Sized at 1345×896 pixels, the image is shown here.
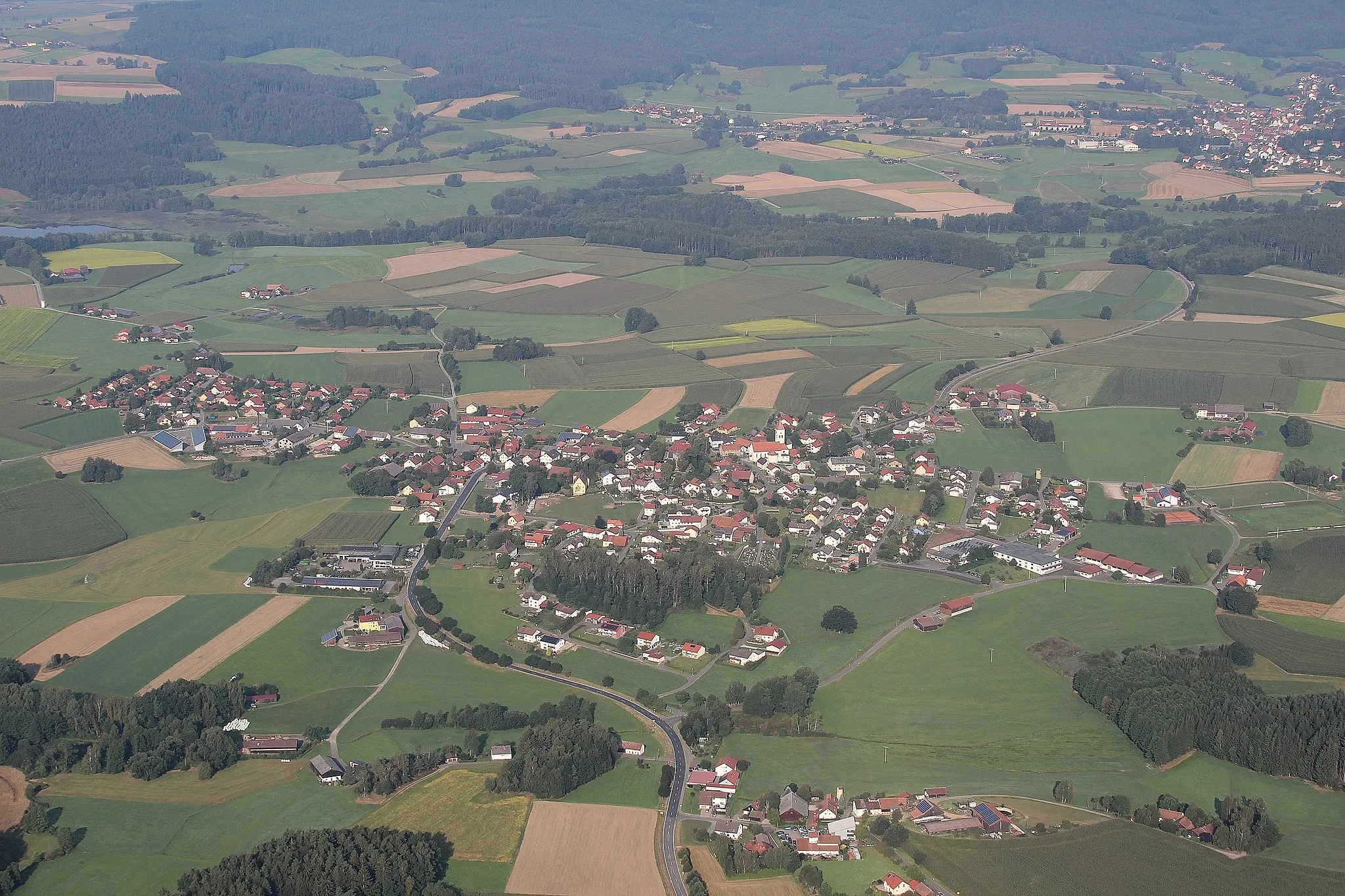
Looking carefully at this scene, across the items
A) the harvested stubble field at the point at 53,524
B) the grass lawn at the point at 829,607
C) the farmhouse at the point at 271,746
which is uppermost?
the grass lawn at the point at 829,607

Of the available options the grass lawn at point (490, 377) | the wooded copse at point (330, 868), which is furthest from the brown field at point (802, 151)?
the wooded copse at point (330, 868)

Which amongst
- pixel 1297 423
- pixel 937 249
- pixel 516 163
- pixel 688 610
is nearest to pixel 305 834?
pixel 688 610

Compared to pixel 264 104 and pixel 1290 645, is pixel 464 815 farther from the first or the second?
pixel 264 104

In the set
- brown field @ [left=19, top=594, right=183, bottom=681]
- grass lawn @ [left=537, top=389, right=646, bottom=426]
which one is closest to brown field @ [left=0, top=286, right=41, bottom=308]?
grass lawn @ [left=537, top=389, right=646, bottom=426]

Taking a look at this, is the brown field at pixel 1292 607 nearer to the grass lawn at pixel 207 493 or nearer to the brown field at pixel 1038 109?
the grass lawn at pixel 207 493

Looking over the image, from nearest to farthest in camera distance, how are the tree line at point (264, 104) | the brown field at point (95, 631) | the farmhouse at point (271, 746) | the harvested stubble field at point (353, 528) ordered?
the farmhouse at point (271, 746), the brown field at point (95, 631), the harvested stubble field at point (353, 528), the tree line at point (264, 104)

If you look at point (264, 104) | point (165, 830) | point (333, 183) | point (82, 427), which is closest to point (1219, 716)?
point (165, 830)

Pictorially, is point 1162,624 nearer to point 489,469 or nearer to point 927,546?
point 927,546
